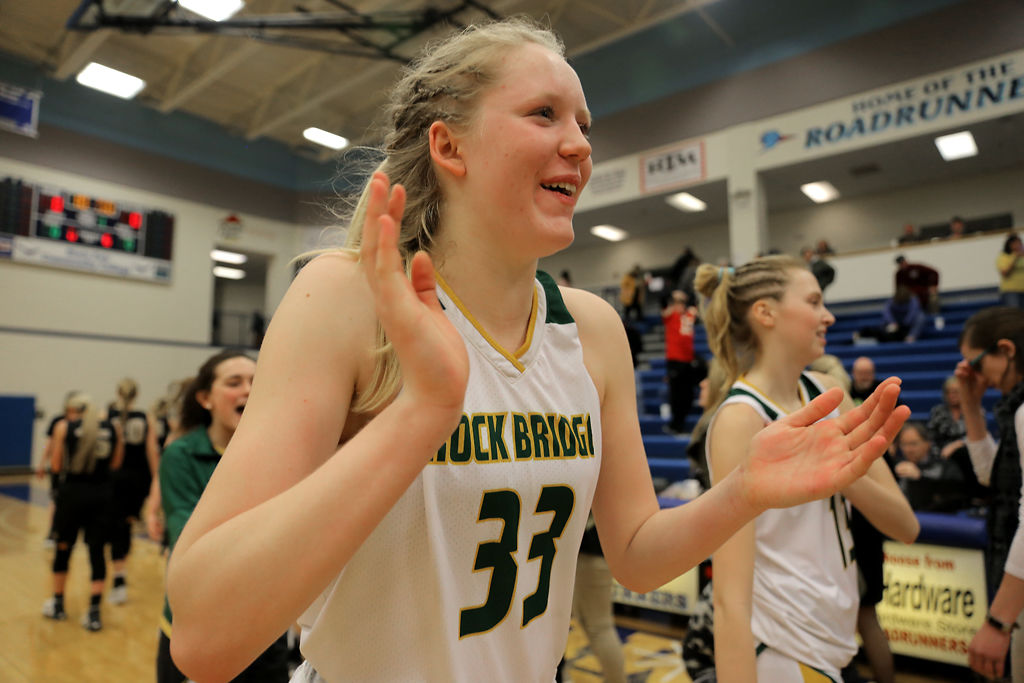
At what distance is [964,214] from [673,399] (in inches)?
388

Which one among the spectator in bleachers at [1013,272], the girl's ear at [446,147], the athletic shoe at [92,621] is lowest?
the athletic shoe at [92,621]

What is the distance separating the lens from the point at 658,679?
3869mm

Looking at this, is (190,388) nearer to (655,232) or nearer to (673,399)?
(673,399)

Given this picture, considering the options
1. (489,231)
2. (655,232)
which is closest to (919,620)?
(489,231)

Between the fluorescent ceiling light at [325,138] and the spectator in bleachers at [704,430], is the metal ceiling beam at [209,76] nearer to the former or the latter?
the fluorescent ceiling light at [325,138]

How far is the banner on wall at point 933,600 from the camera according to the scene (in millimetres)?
3699

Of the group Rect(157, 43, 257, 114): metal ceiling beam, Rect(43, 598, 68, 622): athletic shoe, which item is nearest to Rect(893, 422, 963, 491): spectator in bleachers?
Rect(43, 598, 68, 622): athletic shoe

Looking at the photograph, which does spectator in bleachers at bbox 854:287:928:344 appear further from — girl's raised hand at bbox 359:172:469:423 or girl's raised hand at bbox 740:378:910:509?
girl's raised hand at bbox 359:172:469:423

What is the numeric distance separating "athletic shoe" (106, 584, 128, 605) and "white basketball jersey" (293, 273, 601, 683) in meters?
5.51

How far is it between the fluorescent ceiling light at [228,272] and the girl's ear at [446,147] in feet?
67.0

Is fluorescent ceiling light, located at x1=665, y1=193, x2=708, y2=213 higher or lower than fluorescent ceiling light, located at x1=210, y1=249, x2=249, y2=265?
above

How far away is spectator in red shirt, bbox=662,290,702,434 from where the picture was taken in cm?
828

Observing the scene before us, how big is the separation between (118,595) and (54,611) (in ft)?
1.64

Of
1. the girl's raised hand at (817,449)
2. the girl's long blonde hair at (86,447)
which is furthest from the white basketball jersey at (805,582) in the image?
the girl's long blonde hair at (86,447)
